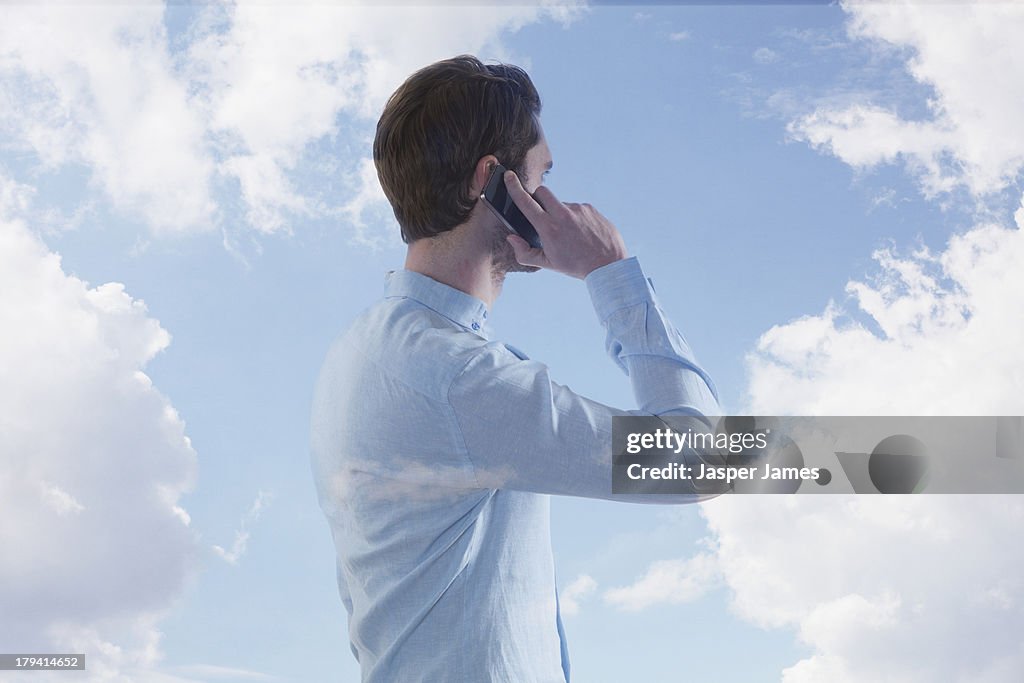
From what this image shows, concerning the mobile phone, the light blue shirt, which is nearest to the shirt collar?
the light blue shirt

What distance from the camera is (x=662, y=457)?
0.99 m

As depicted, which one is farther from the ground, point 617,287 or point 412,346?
point 617,287

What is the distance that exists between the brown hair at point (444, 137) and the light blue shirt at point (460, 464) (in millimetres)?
123

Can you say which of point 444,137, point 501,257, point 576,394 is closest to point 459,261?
point 501,257

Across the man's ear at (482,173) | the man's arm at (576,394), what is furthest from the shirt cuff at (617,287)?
the man's ear at (482,173)

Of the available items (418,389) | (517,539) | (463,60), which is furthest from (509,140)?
(517,539)

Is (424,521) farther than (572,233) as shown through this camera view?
No

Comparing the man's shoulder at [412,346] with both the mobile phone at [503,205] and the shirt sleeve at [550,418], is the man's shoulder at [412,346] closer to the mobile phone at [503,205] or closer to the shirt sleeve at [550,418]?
the shirt sleeve at [550,418]

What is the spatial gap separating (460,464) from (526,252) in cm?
35

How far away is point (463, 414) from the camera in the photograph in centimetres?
95

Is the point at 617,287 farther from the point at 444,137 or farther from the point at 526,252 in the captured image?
the point at 444,137

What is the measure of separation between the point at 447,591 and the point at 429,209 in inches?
20.0

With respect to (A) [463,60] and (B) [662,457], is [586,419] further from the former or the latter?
(A) [463,60]

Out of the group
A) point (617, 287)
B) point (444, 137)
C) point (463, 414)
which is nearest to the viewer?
point (463, 414)
